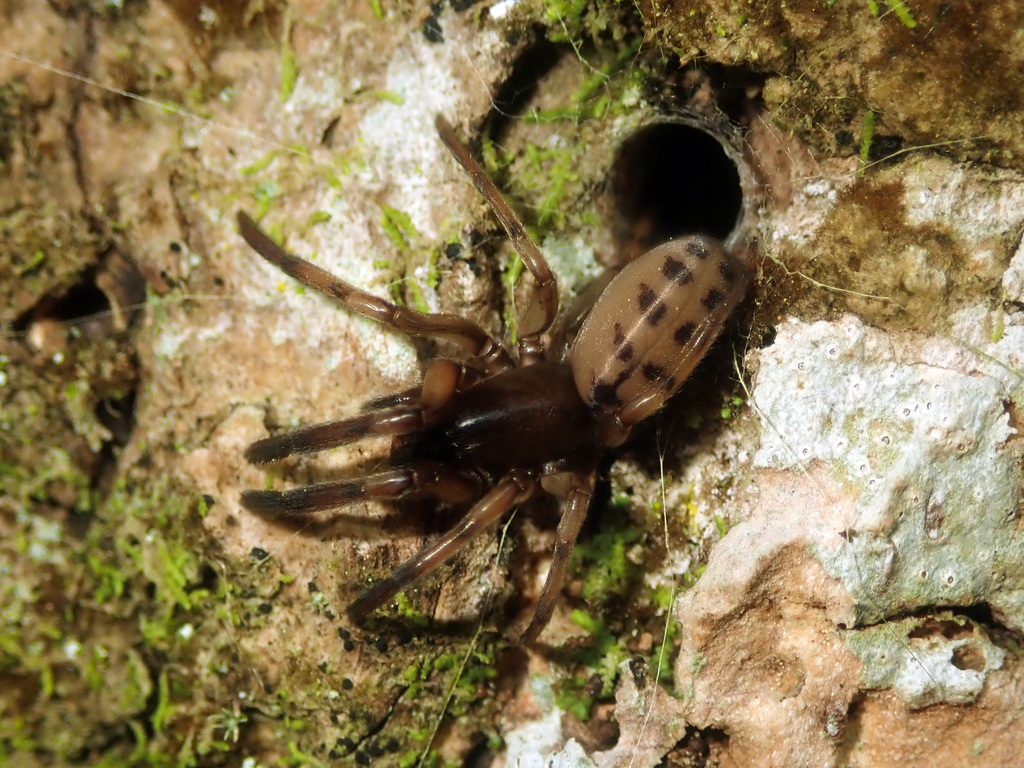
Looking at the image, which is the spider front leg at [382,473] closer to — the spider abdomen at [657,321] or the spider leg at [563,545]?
the spider leg at [563,545]

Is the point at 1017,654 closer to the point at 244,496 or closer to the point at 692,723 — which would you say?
the point at 692,723

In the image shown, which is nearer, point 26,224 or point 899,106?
point 899,106

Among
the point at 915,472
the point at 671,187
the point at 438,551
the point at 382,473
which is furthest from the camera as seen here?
the point at 671,187

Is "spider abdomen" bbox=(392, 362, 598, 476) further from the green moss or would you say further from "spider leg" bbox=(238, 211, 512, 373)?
the green moss

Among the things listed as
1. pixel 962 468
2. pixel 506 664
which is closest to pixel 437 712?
pixel 506 664

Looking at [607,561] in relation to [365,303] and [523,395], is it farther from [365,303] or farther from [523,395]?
[365,303]

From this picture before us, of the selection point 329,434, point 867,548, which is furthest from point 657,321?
point 329,434
